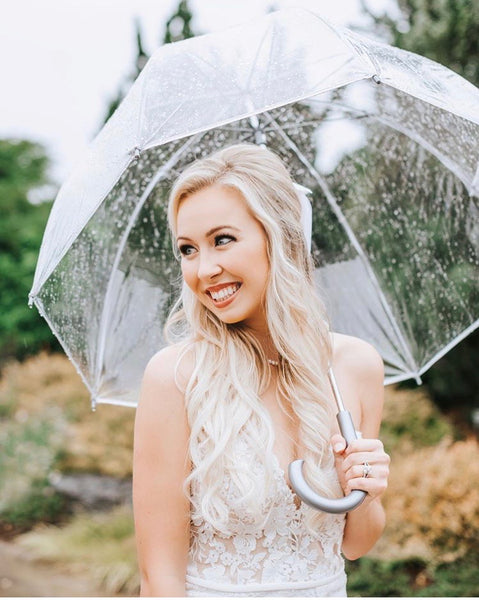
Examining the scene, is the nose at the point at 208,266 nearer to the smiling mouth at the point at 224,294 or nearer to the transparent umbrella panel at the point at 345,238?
the smiling mouth at the point at 224,294

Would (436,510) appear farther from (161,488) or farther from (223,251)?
(223,251)

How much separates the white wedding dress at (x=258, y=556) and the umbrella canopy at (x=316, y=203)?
0.90 m

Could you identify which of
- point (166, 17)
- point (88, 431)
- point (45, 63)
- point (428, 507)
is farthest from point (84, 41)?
point (428, 507)

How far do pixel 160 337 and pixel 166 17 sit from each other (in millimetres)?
5658

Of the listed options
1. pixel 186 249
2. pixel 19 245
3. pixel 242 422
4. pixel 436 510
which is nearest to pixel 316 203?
pixel 186 249

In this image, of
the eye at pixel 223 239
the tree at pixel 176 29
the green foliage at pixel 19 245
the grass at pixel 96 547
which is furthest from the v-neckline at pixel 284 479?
the green foliage at pixel 19 245

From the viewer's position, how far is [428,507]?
5.39m

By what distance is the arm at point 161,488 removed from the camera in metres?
2.01

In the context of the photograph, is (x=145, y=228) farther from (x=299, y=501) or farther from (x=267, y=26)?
(x=299, y=501)

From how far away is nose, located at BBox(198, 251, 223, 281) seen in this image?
2.05m

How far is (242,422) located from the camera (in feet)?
6.90

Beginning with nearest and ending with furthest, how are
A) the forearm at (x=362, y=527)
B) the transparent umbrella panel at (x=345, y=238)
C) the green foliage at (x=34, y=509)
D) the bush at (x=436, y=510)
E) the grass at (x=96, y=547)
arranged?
the forearm at (x=362, y=527)
the transparent umbrella panel at (x=345, y=238)
the bush at (x=436, y=510)
the grass at (x=96, y=547)
the green foliage at (x=34, y=509)

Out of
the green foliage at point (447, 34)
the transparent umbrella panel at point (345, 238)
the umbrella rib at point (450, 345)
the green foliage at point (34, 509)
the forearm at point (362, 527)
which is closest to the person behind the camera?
the forearm at point (362, 527)

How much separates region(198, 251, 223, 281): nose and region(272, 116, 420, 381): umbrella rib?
3.61 ft
